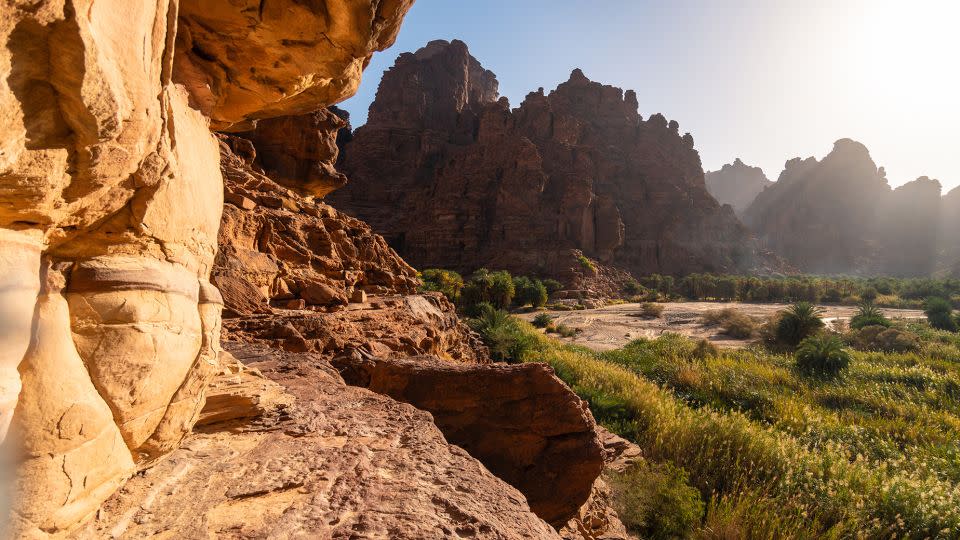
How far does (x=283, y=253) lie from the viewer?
29.5ft

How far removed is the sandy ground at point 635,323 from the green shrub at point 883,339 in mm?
4825

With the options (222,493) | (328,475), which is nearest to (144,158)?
(222,493)

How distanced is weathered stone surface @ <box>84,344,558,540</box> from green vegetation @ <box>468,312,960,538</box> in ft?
→ 13.0

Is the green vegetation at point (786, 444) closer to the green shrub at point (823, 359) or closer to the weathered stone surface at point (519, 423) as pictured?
the green shrub at point (823, 359)

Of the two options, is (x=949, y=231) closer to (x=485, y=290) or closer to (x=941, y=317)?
(x=941, y=317)

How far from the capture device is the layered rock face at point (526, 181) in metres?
52.1

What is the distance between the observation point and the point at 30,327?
164 cm

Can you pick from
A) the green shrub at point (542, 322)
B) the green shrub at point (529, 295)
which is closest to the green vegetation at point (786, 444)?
the green shrub at point (542, 322)

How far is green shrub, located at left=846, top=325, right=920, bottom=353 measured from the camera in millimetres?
19531

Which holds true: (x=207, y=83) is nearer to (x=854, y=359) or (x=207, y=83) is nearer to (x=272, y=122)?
(x=272, y=122)

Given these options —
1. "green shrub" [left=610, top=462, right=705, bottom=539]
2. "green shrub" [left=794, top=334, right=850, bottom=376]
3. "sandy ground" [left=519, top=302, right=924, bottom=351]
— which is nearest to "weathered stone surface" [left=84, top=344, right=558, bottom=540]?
"green shrub" [left=610, top=462, right=705, bottom=539]

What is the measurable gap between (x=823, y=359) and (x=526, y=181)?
136 feet

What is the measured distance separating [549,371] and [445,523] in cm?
321

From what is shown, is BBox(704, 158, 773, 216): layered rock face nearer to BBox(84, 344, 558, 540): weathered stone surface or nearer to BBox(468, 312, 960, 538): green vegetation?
BBox(468, 312, 960, 538): green vegetation
